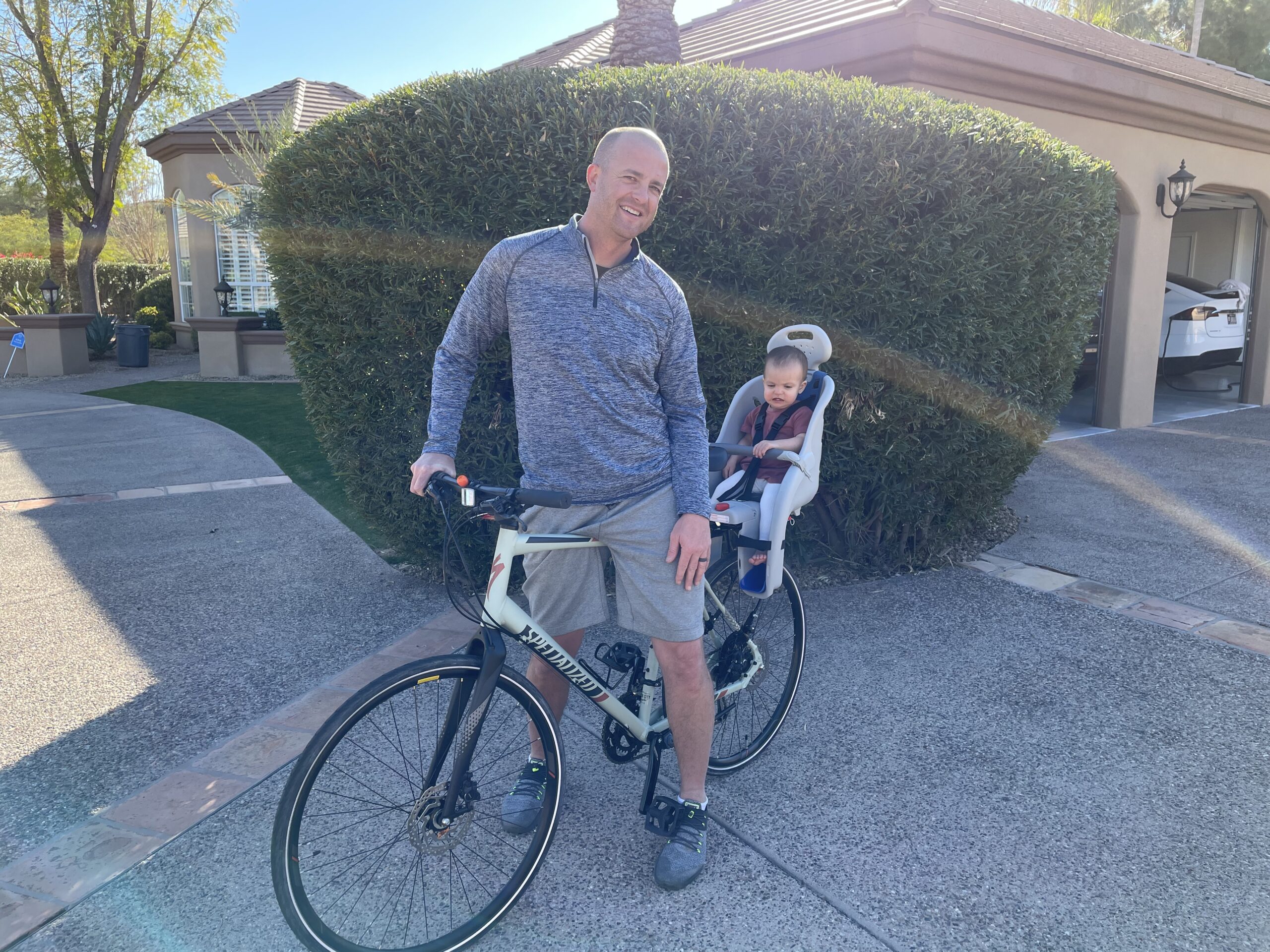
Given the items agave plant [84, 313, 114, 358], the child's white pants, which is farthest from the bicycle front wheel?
agave plant [84, 313, 114, 358]

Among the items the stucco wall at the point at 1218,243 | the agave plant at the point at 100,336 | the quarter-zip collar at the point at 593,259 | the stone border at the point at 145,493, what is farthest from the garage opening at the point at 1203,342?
the agave plant at the point at 100,336

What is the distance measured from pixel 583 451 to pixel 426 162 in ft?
7.97

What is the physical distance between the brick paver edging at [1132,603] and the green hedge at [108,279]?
81.3 feet

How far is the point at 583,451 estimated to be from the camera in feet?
8.04

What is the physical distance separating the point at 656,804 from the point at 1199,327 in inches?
475

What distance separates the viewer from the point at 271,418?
10992 millimetres

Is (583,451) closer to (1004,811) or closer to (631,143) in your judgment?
(631,143)

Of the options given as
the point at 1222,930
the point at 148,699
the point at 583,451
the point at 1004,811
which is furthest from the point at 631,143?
the point at 148,699

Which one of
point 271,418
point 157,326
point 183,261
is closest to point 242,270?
point 183,261

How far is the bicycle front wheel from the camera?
2084 millimetres

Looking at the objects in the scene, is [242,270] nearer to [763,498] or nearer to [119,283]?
[119,283]

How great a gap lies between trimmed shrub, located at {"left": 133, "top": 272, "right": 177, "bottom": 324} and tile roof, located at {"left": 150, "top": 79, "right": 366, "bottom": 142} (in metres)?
4.48

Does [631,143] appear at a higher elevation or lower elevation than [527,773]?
higher

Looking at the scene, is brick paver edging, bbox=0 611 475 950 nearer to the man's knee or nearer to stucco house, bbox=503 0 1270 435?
the man's knee
